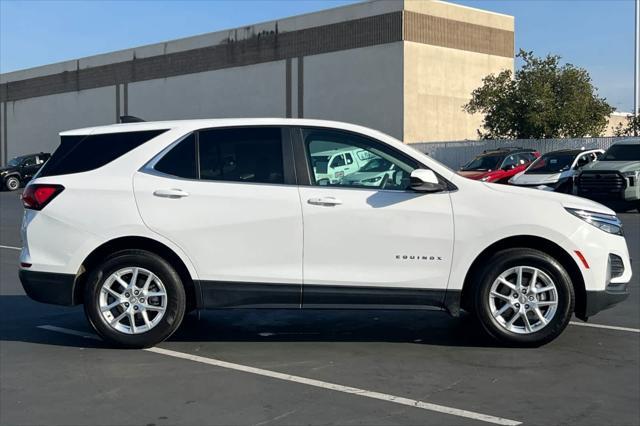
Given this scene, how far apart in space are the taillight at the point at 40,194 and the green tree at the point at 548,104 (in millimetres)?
33401

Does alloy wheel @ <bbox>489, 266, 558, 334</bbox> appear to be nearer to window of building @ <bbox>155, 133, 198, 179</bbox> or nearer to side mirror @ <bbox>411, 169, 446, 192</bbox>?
side mirror @ <bbox>411, 169, 446, 192</bbox>

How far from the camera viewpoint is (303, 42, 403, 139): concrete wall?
45250 mm

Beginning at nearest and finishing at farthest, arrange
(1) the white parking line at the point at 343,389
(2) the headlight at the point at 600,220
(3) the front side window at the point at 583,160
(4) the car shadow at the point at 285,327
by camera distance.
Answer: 1. (1) the white parking line at the point at 343,389
2. (2) the headlight at the point at 600,220
3. (4) the car shadow at the point at 285,327
4. (3) the front side window at the point at 583,160

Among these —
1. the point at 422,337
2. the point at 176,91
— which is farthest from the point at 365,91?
the point at 422,337

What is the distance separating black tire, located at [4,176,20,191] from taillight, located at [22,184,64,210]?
1516 inches

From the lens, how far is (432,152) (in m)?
41.5

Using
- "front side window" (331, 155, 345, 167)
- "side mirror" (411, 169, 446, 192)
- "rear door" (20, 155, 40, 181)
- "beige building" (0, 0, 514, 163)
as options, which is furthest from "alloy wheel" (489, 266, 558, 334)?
"rear door" (20, 155, 40, 181)

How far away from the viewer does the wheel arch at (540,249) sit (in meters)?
6.33

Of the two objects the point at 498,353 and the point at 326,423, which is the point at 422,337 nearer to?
the point at 498,353

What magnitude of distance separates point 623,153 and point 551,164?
2433 mm

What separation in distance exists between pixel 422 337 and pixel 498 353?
0.80 m

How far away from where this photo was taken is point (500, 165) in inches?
1031

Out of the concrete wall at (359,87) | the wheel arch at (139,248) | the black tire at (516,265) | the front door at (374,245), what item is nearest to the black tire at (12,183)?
the concrete wall at (359,87)

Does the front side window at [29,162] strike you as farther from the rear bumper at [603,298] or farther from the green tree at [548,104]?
the rear bumper at [603,298]
